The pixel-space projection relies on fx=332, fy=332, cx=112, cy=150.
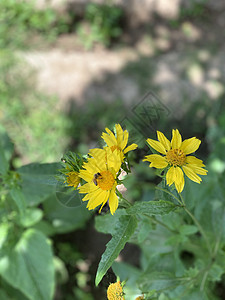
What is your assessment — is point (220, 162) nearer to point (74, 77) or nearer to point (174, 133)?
point (174, 133)

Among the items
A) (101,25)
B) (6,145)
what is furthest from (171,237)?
(101,25)

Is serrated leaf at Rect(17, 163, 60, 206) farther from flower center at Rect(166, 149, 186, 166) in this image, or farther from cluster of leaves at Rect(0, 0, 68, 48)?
cluster of leaves at Rect(0, 0, 68, 48)

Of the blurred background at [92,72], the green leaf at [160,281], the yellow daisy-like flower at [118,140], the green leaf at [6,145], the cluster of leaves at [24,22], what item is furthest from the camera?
the cluster of leaves at [24,22]

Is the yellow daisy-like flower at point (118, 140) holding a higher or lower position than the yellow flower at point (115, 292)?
higher

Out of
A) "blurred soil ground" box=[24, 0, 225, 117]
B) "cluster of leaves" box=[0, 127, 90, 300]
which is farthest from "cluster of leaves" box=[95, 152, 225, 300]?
"blurred soil ground" box=[24, 0, 225, 117]

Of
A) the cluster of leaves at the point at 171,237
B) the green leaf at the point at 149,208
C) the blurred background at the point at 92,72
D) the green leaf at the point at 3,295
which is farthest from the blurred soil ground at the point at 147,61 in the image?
the green leaf at the point at 149,208

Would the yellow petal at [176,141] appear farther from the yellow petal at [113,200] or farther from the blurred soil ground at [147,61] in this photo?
the blurred soil ground at [147,61]

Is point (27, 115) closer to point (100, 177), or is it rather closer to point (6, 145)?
point (6, 145)
